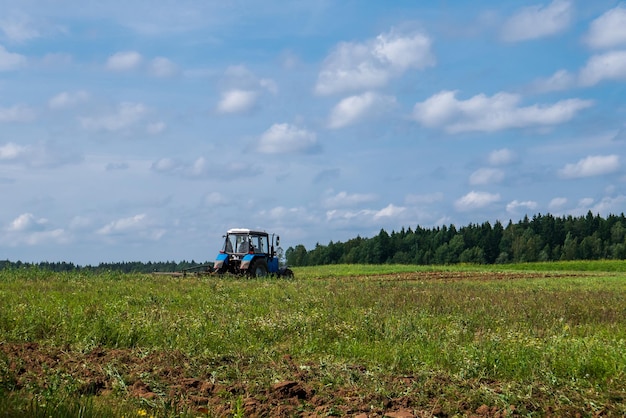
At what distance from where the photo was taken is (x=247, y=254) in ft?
95.0

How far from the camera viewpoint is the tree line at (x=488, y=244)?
99.3m

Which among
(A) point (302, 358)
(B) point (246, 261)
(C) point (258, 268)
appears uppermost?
(B) point (246, 261)

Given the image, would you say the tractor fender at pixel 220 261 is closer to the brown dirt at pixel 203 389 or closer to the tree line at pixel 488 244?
the brown dirt at pixel 203 389

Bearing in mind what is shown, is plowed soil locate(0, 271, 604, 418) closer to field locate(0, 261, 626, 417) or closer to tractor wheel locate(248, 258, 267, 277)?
field locate(0, 261, 626, 417)

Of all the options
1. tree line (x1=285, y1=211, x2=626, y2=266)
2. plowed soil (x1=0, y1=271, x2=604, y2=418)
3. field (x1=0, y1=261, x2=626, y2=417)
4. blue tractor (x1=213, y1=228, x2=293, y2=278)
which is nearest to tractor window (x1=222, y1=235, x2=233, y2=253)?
blue tractor (x1=213, y1=228, x2=293, y2=278)

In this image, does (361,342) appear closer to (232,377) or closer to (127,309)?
(232,377)

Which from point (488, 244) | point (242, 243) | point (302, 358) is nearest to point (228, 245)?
point (242, 243)

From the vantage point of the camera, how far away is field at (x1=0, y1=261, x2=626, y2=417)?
7.22m

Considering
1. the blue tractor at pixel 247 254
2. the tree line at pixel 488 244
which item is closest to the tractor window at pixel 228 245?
the blue tractor at pixel 247 254

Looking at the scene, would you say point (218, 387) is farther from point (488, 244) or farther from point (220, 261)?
point (488, 244)

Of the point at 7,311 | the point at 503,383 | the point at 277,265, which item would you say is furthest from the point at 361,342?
the point at 277,265

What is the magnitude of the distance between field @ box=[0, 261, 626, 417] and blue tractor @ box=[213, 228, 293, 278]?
40.3ft

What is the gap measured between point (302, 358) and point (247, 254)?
19.2 meters

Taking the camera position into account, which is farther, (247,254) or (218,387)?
(247,254)
